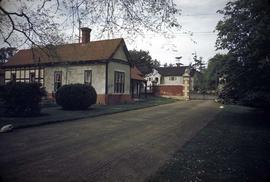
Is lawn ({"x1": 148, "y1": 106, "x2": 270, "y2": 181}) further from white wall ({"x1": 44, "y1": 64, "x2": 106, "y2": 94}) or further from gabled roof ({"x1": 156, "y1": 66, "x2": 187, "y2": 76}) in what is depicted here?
gabled roof ({"x1": 156, "y1": 66, "x2": 187, "y2": 76})

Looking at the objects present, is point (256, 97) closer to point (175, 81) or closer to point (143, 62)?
point (175, 81)

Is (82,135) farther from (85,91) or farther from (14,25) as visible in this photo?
(85,91)

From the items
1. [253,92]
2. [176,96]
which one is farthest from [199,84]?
[253,92]

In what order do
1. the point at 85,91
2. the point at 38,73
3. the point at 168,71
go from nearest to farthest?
1. the point at 85,91
2. the point at 38,73
3. the point at 168,71

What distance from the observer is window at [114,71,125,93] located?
29.5 m

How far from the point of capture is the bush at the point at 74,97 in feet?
67.2

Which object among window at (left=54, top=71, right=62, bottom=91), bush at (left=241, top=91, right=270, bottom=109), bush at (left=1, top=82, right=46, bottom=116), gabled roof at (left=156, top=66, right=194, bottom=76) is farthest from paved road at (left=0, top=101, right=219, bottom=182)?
gabled roof at (left=156, top=66, right=194, bottom=76)

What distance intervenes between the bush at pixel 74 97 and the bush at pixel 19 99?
4263 millimetres

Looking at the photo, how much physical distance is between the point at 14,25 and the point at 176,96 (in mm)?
44191

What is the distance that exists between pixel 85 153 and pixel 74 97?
44.3ft

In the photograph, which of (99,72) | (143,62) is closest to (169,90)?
(143,62)

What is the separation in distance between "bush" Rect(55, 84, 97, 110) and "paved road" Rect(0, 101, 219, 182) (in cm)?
889

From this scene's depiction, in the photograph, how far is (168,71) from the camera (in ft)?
225

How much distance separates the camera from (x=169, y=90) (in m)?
53.0
